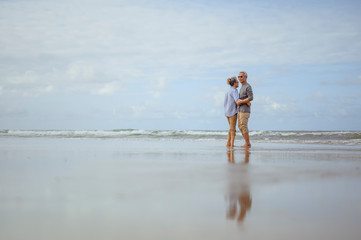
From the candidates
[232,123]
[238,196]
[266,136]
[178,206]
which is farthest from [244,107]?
[266,136]

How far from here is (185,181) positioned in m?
3.43

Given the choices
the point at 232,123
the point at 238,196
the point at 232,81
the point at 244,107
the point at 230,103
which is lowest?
the point at 238,196

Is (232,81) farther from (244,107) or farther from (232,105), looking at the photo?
(244,107)

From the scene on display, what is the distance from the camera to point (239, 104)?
981 cm

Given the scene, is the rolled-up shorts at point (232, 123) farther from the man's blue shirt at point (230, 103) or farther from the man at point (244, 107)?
the man at point (244, 107)

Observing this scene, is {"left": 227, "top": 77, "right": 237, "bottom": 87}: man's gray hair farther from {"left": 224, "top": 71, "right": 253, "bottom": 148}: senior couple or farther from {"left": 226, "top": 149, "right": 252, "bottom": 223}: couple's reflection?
{"left": 226, "top": 149, "right": 252, "bottom": 223}: couple's reflection

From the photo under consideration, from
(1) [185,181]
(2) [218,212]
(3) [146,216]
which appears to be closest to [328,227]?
(2) [218,212]

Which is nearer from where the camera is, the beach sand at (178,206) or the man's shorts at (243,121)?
the beach sand at (178,206)

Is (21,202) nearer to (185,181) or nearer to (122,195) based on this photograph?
(122,195)

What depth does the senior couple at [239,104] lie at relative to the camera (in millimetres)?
9712

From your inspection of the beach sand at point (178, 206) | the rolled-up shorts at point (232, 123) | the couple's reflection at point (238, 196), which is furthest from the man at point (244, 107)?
the beach sand at point (178, 206)

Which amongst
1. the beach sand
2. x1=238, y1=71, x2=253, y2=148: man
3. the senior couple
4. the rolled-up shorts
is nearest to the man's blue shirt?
the senior couple

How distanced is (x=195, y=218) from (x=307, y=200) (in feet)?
3.24

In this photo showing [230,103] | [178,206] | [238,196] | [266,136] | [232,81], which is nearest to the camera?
[178,206]
